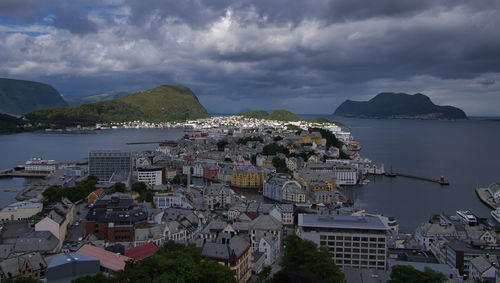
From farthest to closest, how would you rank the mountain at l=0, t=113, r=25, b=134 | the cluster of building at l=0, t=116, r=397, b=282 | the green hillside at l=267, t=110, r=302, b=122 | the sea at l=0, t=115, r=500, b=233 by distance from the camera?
the green hillside at l=267, t=110, r=302, b=122 < the mountain at l=0, t=113, r=25, b=134 < the sea at l=0, t=115, r=500, b=233 < the cluster of building at l=0, t=116, r=397, b=282

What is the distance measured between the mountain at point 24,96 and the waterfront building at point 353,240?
352 feet

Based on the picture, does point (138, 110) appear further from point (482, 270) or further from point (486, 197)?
point (482, 270)

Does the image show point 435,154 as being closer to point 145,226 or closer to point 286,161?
point 286,161

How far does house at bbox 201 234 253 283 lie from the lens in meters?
7.92

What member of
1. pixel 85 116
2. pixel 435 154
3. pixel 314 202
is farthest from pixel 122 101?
pixel 314 202

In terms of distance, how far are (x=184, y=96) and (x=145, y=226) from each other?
9373 cm

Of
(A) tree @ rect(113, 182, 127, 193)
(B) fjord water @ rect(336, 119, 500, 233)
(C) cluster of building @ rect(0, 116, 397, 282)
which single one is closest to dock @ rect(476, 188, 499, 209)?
(B) fjord water @ rect(336, 119, 500, 233)

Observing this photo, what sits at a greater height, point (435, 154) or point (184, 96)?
point (184, 96)

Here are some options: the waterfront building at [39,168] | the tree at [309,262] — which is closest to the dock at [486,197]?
the tree at [309,262]

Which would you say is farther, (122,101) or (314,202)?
(122,101)

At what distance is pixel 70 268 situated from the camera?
24.5ft

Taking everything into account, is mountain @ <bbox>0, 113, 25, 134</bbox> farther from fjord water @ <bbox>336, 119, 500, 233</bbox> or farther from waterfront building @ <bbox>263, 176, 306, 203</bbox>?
waterfront building @ <bbox>263, 176, 306, 203</bbox>

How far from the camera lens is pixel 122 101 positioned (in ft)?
291

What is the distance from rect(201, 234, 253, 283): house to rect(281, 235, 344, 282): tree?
2.60ft
